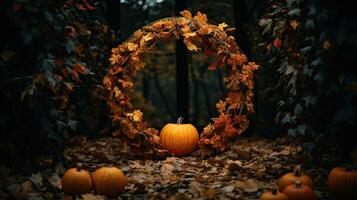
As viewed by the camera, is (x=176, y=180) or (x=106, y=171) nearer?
(x=106, y=171)

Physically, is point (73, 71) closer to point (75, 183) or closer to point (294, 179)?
point (75, 183)

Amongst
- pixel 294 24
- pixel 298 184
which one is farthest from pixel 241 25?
pixel 298 184

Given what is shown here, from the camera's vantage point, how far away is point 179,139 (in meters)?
6.12

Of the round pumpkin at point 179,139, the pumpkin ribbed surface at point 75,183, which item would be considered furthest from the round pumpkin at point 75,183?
the round pumpkin at point 179,139

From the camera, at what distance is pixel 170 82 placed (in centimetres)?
3519

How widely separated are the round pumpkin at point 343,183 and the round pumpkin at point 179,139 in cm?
259

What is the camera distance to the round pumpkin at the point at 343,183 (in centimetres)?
374

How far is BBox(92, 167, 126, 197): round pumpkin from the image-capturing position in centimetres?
406

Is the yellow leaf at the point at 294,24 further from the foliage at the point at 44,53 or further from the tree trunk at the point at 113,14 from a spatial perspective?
the tree trunk at the point at 113,14

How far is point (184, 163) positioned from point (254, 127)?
11.6ft

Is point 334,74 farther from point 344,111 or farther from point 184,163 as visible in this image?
point 184,163

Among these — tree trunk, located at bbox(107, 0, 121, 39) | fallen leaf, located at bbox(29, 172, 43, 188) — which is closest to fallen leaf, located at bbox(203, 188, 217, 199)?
fallen leaf, located at bbox(29, 172, 43, 188)

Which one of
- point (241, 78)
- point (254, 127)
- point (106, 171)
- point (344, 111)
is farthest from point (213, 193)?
point (254, 127)

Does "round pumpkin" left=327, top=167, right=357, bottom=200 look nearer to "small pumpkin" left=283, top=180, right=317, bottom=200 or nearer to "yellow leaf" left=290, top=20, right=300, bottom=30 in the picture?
"small pumpkin" left=283, top=180, right=317, bottom=200
